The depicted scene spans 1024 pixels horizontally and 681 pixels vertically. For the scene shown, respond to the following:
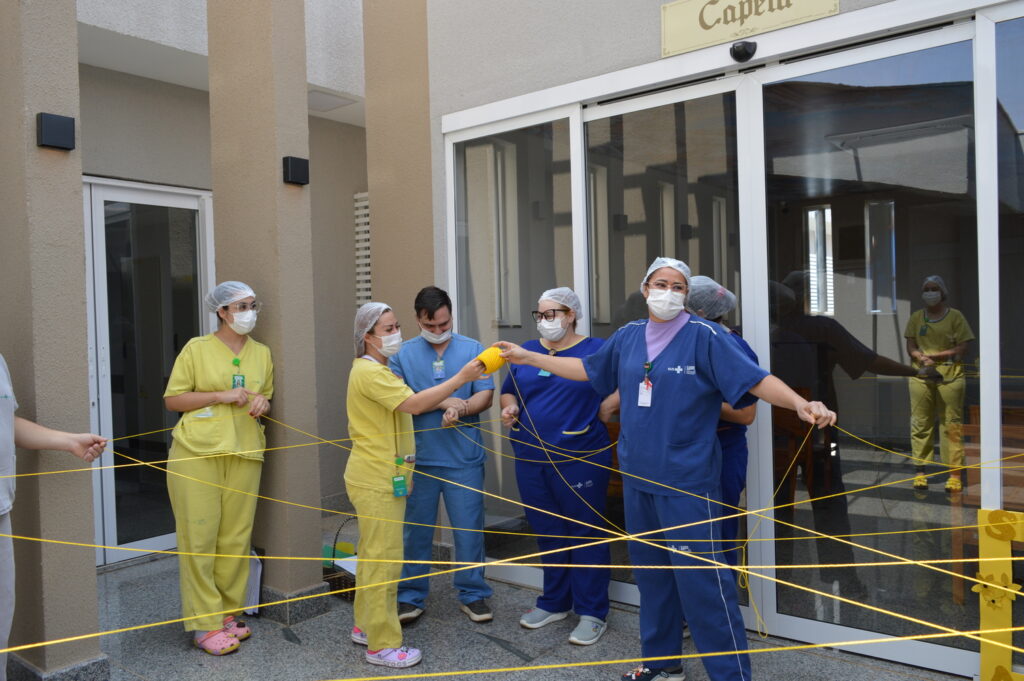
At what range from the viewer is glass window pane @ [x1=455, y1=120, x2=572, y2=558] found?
14.8 feet

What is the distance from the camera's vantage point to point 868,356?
345 centimetres

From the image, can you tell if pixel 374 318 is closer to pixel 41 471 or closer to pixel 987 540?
pixel 41 471

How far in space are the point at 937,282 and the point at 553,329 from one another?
171cm

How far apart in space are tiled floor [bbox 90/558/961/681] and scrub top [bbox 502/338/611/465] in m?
0.91

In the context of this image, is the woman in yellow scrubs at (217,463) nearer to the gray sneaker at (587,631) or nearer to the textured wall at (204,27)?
the gray sneaker at (587,631)

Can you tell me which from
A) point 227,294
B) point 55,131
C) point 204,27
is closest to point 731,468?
point 227,294

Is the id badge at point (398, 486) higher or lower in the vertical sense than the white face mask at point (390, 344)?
lower

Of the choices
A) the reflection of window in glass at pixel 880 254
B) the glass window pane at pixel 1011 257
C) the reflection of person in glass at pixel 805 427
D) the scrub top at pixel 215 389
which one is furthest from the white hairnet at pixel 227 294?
the glass window pane at pixel 1011 257

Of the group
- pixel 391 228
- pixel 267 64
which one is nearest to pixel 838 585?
pixel 391 228

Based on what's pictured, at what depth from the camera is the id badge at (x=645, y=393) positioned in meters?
3.11

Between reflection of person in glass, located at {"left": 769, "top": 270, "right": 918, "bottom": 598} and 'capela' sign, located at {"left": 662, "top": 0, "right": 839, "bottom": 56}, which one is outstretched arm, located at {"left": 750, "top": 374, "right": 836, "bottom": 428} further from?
'capela' sign, located at {"left": 662, "top": 0, "right": 839, "bottom": 56}

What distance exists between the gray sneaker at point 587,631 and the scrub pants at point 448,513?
2.01 ft

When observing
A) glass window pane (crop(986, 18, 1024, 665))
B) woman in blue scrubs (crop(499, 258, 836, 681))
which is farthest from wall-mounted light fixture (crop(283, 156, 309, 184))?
glass window pane (crop(986, 18, 1024, 665))

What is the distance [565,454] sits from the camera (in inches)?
152
